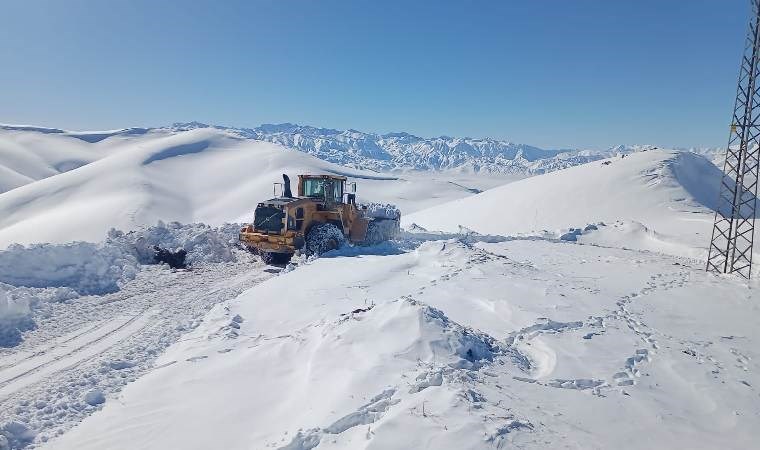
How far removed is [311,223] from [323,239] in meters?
0.92

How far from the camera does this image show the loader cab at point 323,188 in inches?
609

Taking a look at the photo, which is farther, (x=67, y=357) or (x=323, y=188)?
(x=323, y=188)

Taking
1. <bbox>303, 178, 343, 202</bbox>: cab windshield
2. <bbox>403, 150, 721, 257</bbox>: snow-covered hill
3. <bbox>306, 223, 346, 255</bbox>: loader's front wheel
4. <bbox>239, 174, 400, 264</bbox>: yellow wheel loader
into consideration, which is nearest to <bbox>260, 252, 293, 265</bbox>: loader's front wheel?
<bbox>239, 174, 400, 264</bbox>: yellow wheel loader

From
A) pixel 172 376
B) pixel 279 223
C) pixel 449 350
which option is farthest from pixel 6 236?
pixel 449 350

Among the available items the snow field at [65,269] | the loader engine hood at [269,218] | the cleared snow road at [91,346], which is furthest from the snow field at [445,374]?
the loader engine hood at [269,218]

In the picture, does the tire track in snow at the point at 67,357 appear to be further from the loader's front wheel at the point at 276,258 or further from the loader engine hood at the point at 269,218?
the loader engine hood at the point at 269,218

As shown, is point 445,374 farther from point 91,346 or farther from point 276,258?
point 276,258

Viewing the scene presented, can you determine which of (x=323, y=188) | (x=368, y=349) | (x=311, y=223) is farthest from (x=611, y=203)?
(x=368, y=349)

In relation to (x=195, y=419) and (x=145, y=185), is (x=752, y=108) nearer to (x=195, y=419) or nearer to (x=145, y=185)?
(x=195, y=419)

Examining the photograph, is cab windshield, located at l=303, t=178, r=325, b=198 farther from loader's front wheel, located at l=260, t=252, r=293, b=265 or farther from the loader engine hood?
loader's front wheel, located at l=260, t=252, r=293, b=265

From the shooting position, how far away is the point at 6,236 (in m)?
39.6

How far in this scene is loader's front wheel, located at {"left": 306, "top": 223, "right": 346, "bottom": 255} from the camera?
13828mm

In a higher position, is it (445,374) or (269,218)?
(269,218)

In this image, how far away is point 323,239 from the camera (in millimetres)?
13914
